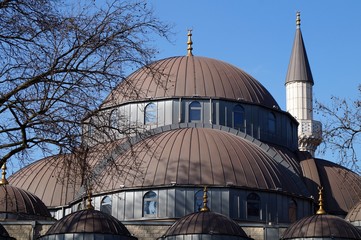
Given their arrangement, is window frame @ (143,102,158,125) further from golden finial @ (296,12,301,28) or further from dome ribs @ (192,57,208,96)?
golden finial @ (296,12,301,28)

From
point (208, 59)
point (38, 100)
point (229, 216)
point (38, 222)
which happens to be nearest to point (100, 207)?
point (38, 222)

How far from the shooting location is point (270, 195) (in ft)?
150

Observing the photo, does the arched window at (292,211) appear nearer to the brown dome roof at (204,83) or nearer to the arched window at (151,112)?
the brown dome roof at (204,83)

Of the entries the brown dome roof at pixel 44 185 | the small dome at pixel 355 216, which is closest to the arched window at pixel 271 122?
the small dome at pixel 355 216

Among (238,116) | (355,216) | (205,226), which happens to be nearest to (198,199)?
(205,226)

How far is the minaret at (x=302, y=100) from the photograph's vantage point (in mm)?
66625

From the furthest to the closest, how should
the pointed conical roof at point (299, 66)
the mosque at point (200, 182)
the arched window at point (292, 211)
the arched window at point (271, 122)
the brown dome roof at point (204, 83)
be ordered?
the pointed conical roof at point (299, 66) → the arched window at point (271, 122) → the brown dome roof at point (204, 83) → the arched window at point (292, 211) → the mosque at point (200, 182)

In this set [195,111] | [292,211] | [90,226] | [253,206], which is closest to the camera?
[90,226]

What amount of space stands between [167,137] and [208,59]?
998 centimetres

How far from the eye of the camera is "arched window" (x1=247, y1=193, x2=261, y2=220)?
1786 inches

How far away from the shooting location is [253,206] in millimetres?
45594

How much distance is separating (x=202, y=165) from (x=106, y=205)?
4.72 m

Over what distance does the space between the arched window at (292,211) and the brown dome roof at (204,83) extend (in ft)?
25.5

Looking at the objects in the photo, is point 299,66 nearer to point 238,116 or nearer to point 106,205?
point 238,116
